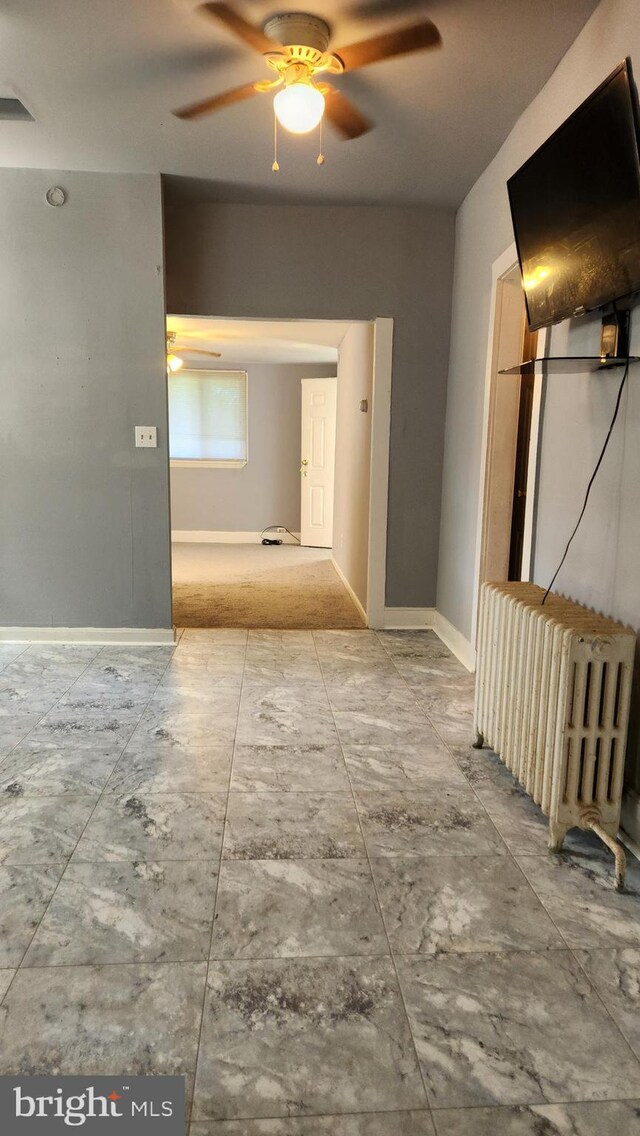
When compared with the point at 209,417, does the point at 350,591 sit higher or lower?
lower

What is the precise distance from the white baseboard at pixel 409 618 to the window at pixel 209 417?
484 centimetres

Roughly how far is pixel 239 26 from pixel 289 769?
2.50m

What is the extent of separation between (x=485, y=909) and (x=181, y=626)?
306cm

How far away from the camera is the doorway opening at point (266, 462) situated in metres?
5.74

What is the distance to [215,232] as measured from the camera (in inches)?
158

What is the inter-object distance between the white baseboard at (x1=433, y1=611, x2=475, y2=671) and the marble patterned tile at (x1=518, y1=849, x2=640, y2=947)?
1663 millimetres

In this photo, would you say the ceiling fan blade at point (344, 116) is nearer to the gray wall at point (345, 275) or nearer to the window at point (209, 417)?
the gray wall at point (345, 275)

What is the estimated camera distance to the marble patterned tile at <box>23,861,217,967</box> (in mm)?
1527

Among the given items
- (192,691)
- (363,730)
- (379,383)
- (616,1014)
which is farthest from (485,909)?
(379,383)

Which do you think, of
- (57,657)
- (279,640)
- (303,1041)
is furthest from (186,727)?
(303,1041)

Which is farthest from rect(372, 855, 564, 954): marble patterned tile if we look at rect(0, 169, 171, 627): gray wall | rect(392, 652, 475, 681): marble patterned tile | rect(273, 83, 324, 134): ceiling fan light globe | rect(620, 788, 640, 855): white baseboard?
rect(0, 169, 171, 627): gray wall

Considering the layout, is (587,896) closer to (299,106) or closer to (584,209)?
(584,209)

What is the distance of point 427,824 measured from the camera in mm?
2084

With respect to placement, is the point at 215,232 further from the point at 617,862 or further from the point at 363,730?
the point at 617,862
